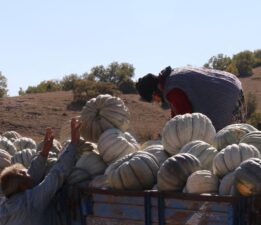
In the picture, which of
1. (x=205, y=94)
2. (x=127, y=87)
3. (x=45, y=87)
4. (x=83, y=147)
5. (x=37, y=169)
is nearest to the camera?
(x=37, y=169)

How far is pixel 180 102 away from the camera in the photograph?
7.85 m

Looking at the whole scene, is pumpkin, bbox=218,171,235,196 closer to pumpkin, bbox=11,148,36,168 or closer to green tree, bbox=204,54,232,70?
pumpkin, bbox=11,148,36,168

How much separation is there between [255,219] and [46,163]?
8.80 feet

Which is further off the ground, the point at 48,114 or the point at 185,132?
the point at 185,132

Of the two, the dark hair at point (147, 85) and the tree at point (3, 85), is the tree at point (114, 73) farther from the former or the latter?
the dark hair at point (147, 85)

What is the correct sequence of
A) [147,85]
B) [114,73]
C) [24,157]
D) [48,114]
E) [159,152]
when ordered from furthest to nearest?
[114,73] < [48,114] < [147,85] < [24,157] < [159,152]

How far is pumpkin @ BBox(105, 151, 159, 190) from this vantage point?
5.90m

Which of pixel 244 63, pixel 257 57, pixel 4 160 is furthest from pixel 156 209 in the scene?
pixel 257 57

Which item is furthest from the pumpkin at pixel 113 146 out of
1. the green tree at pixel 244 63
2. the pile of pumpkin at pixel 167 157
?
the green tree at pixel 244 63

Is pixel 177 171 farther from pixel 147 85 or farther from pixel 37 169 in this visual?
pixel 147 85

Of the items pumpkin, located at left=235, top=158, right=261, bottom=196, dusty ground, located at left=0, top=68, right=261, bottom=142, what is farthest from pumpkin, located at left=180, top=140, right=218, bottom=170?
dusty ground, located at left=0, top=68, right=261, bottom=142

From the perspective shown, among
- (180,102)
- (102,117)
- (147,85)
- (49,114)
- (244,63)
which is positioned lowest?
(49,114)

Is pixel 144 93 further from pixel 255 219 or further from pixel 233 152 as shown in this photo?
pixel 255 219

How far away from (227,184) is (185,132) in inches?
58.5
